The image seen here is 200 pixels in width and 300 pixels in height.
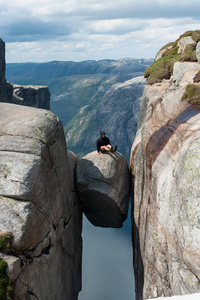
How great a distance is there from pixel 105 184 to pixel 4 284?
47.1 feet

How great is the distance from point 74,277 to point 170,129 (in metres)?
18.5

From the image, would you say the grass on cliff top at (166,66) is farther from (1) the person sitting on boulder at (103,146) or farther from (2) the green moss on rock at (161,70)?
(1) the person sitting on boulder at (103,146)

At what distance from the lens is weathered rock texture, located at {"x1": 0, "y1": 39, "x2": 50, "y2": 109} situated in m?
96.2

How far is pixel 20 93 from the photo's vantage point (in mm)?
121625

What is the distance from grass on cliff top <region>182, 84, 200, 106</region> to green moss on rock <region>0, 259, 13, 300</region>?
16.2m

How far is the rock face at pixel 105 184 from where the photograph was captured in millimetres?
26422

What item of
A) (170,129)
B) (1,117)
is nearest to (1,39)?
(1,117)

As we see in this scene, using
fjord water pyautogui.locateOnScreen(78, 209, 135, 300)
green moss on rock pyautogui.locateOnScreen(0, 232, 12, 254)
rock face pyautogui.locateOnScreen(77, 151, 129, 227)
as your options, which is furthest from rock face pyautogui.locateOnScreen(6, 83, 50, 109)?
green moss on rock pyautogui.locateOnScreen(0, 232, 12, 254)

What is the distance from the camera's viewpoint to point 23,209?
1605 centimetres

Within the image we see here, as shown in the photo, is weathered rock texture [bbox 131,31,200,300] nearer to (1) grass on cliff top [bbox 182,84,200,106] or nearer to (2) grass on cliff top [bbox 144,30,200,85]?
(1) grass on cliff top [bbox 182,84,200,106]

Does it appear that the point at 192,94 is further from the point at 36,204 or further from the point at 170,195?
the point at 36,204

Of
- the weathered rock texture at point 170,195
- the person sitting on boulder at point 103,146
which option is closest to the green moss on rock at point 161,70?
the weathered rock texture at point 170,195

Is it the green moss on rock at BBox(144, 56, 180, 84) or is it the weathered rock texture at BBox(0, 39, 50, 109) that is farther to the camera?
the weathered rock texture at BBox(0, 39, 50, 109)

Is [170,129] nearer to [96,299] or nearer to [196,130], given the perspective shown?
[196,130]
